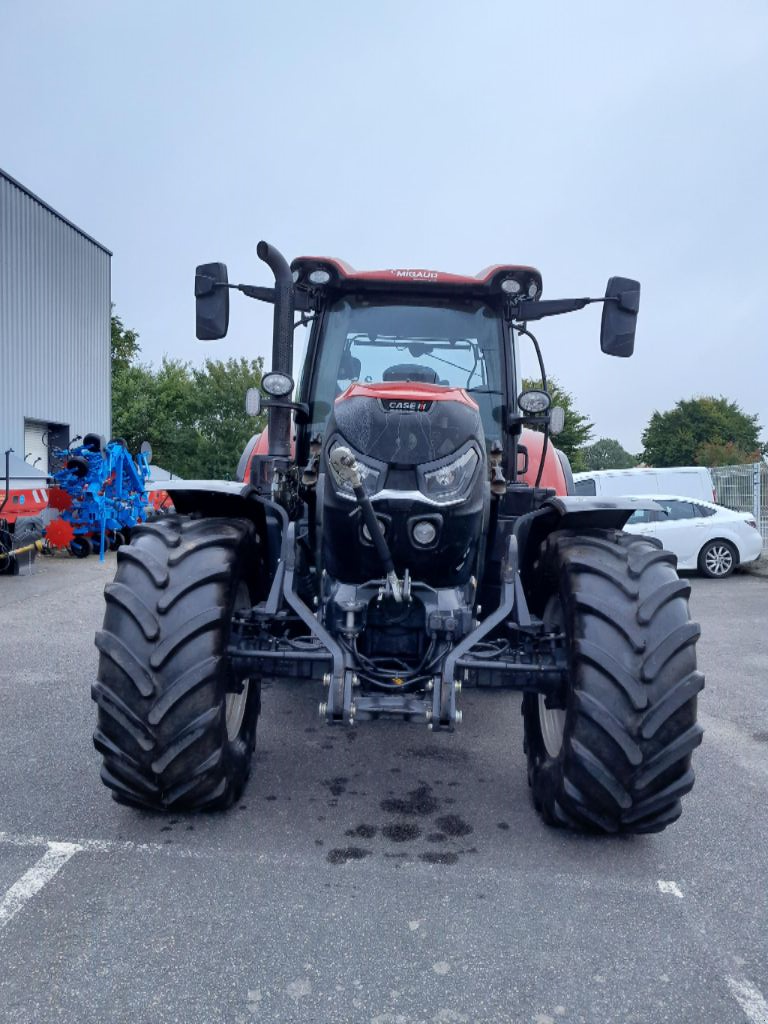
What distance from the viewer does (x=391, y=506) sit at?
3207 mm

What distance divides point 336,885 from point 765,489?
45.2 feet

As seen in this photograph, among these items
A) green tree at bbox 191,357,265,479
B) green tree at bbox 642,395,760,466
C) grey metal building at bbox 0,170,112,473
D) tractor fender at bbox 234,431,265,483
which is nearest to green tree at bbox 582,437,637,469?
green tree at bbox 642,395,760,466

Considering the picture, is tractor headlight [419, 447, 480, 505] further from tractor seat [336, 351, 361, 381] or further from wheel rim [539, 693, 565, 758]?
tractor seat [336, 351, 361, 381]

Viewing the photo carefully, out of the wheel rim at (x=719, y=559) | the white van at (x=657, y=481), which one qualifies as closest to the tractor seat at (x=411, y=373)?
the wheel rim at (x=719, y=559)

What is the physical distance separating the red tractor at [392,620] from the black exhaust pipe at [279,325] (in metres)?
0.01

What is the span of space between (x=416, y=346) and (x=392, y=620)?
1.79 meters

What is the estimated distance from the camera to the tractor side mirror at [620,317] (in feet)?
13.4

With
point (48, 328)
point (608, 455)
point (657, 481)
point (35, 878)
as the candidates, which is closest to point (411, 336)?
point (35, 878)

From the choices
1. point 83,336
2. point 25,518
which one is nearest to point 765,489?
point 25,518

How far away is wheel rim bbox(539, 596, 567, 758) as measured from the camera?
3541 millimetres

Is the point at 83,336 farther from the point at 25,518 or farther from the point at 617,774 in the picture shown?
the point at 617,774

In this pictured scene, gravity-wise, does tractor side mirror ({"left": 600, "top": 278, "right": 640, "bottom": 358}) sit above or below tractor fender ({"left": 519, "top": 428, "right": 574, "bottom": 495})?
above

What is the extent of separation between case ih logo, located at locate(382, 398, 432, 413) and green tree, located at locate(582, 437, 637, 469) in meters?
101

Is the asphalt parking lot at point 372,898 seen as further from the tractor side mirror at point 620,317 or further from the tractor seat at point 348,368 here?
the tractor side mirror at point 620,317
